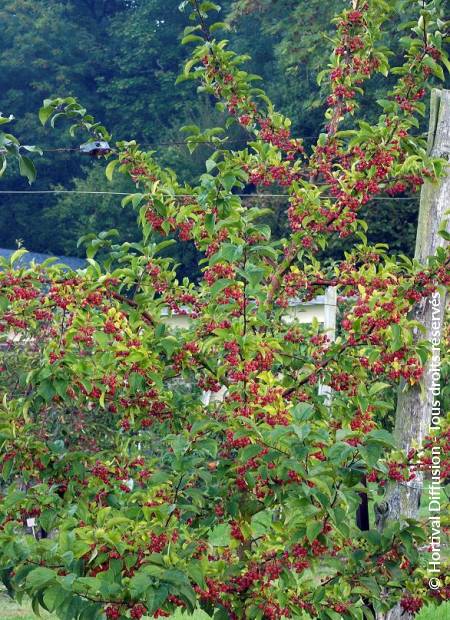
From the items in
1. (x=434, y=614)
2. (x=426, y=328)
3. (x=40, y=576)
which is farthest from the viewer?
(x=434, y=614)

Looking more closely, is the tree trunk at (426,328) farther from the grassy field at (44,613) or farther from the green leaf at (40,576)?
the green leaf at (40,576)

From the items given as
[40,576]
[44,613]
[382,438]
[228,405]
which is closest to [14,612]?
[44,613]

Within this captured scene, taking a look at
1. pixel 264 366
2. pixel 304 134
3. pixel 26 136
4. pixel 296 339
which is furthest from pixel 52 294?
pixel 26 136

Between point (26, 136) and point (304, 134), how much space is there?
15144 millimetres

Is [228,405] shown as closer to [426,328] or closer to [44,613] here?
[426,328]

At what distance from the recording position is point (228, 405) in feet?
15.5

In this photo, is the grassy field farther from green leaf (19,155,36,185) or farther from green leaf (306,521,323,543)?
green leaf (19,155,36,185)

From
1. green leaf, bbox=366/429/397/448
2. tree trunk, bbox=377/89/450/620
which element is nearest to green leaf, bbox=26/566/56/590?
green leaf, bbox=366/429/397/448

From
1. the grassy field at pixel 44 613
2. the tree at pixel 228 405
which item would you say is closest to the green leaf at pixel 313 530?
the tree at pixel 228 405

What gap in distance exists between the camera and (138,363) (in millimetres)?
4676

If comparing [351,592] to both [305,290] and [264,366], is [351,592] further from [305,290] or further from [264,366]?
[305,290]

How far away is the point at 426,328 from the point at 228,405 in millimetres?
1406

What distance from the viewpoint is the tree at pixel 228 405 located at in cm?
410

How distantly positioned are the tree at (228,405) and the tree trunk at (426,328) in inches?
6.9
